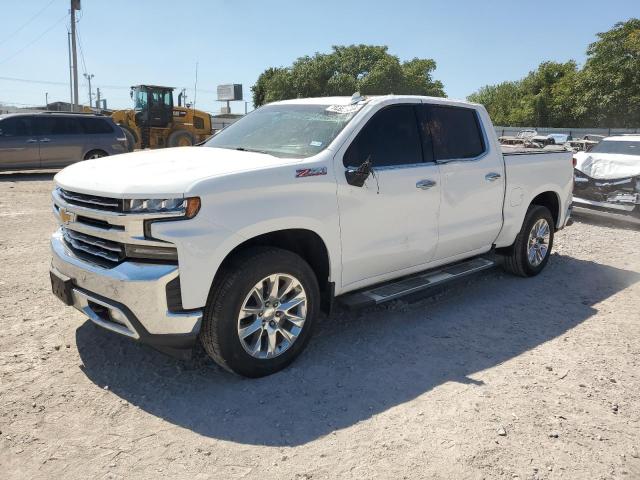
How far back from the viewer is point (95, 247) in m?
3.46

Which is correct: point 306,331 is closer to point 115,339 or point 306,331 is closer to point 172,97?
point 115,339

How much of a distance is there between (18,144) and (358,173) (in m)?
13.0

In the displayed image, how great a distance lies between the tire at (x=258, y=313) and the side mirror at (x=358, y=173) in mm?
692

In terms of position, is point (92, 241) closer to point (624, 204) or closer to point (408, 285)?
point (408, 285)

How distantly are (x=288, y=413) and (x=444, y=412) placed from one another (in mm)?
954

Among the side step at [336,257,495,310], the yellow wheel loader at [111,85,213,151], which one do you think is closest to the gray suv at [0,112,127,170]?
the yellow wheel loader at [111,85,213,151]

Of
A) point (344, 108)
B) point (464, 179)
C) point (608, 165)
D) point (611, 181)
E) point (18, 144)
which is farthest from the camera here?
point (18, 144)

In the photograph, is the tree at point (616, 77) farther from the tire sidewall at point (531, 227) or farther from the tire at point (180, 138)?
the tire sidewall at point (531, 227)

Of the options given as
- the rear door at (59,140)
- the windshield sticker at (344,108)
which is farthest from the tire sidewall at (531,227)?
the rear door at (59,140)

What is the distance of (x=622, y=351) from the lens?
423cm

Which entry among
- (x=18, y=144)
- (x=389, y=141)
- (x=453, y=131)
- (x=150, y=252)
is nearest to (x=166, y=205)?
(x=150, y=252)

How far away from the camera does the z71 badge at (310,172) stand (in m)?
3.60

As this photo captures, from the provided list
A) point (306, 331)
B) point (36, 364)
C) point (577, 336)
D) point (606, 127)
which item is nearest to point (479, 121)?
point (577, 336)

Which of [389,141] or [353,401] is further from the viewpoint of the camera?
[389,141]
